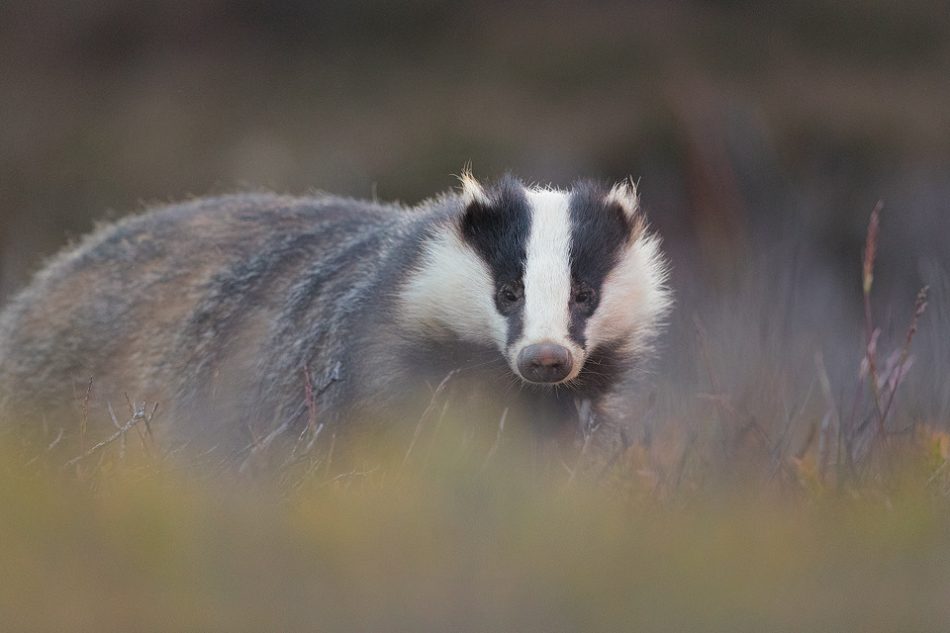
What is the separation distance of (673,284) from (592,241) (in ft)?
11.7

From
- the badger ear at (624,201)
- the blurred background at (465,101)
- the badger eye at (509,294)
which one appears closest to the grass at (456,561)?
the badger eye at (509,294)

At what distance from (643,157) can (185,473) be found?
7.94 meters

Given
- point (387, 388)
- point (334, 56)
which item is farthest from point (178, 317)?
point (334, 56)

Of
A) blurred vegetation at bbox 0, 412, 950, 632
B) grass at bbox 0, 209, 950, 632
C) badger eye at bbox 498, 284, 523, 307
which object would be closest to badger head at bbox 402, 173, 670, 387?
badger eye at bbox 498, 284, 523, 307

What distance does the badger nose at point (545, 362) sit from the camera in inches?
135

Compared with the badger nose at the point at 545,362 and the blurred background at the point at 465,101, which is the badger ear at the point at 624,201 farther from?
the blurred background at the point at 465,101

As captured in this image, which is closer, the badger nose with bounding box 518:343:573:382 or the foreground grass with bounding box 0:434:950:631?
the foreground grass with bounding box 0:434:950:631

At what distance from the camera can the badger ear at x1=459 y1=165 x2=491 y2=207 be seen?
3.84m

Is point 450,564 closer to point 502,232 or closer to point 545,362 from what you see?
point 545,362

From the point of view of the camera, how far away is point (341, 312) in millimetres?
4066

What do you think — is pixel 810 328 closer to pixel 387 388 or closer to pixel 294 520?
pixel 387 388

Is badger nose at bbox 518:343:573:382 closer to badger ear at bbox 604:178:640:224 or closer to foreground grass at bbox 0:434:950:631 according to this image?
badger ear at bbox 604:178:640:224

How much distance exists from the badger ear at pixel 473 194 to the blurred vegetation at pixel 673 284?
68 centimetres

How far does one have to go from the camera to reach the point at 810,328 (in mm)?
5934
